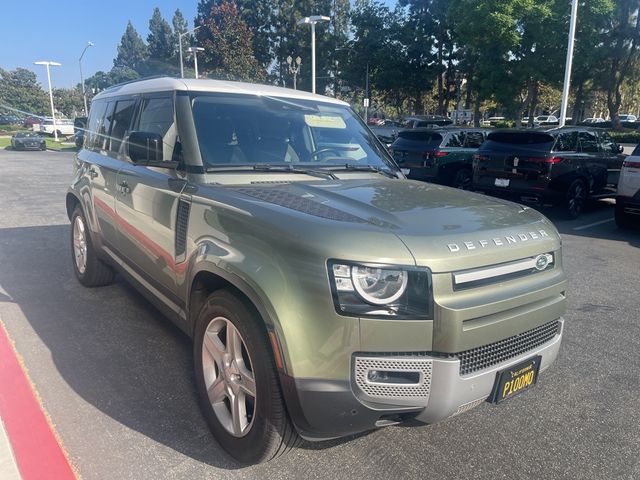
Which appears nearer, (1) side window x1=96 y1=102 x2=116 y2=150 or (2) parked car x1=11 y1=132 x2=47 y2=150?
(1) side window x1=96 y1=102 x2=116 y2=150

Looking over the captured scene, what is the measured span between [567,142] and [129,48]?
110 meters

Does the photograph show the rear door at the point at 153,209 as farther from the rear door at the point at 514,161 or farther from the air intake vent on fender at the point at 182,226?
the rear door at the point at 514,161

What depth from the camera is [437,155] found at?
40.7 ft

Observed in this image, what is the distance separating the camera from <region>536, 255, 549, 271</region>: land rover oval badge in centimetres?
272

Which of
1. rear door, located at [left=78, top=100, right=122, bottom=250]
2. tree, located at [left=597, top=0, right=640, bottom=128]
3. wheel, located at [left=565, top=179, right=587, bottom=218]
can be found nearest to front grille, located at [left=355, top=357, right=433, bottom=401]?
rear door, located at [left=78, top=100, right=122, bottom=250]

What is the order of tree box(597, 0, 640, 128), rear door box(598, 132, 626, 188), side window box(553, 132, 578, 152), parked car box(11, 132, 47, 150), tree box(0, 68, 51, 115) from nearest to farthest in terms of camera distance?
side window box(553, 132, 578, 152) < rear door box(598, 132, 626, 188) < tree box(597, 0, 640, 128) < parked car box(11, 132, 47, 150) < tree box(0, 68, 51, 115)

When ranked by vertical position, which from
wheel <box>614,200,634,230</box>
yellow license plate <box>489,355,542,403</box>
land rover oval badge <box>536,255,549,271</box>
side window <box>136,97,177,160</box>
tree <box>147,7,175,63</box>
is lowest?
wheel <box>614,200,634,230</box>

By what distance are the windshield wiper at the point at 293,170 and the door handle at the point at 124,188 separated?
1.18 metres

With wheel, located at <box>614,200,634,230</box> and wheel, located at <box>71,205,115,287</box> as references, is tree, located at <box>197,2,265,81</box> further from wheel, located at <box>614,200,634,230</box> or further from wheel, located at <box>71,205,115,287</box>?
wheel, located at <box>71,205,115,287</box>

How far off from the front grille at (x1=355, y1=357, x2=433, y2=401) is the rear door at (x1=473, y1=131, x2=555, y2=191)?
860 cm

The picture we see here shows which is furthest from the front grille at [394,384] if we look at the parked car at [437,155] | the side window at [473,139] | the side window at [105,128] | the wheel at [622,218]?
the side window at [473,139]

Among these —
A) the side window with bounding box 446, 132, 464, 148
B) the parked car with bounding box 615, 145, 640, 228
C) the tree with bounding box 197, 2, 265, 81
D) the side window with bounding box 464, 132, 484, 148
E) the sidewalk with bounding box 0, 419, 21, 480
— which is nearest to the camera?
the sidewalk with bounding box 0, 419, 21, 480

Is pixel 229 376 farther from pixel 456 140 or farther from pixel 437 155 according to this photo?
pixel 456 140

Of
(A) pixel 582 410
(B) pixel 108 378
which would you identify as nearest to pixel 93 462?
(B) pixel 108 378
